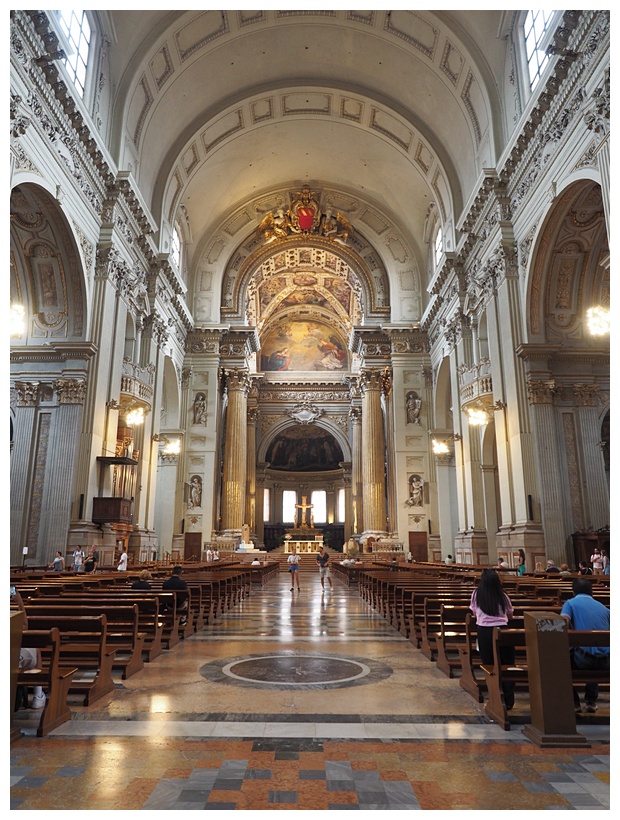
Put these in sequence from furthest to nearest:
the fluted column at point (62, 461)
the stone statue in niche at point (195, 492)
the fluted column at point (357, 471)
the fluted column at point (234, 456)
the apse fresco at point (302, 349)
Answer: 1. the apse fresco at point (302, 349)
2. the fluted column at point (357, 471)
3. the fluted column at point (234, 456)
4. the stone statue in niche at point (195, 492)
5. the fluted column at point (62, 461)

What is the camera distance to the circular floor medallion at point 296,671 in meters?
6.27

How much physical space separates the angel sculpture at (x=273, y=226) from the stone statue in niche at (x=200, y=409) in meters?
10.0

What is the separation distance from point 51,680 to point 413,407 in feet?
91.4

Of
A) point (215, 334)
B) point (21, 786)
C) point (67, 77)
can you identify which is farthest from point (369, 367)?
point (21, 786)

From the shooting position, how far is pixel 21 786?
353cm

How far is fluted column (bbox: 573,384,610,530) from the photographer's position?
1644 cm

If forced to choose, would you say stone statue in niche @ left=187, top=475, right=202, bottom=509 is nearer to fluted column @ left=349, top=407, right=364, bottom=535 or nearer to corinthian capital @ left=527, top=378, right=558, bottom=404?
fluted column @ left=349, top=407, right=364, bottom=535

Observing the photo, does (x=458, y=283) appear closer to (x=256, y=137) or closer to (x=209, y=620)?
(x=256, y=137)

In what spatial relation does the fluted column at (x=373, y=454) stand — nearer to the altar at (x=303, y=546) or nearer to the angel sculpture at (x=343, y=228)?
the angel sculpture at (x=343, y=228)

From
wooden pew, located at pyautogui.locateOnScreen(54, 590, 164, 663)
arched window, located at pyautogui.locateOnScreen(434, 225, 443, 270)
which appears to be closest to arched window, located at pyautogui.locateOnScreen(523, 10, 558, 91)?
arched window, located at pyautogui.locateOnScreen(434, 225, 443, 270)

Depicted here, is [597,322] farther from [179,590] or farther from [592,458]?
[179,590]

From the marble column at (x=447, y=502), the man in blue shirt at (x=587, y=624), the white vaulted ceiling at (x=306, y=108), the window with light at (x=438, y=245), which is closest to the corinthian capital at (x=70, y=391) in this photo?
the white vaulted ceiling at (x=306, y=108)

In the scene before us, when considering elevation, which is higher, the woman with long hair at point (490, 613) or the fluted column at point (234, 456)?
the fluted column at point (234, 456)

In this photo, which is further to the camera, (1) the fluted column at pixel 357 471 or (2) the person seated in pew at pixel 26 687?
(1) the fluted column at pixel 357 471
